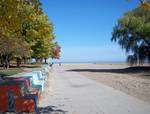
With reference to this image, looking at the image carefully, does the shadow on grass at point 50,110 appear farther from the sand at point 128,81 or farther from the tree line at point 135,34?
the tree line at point 135,34

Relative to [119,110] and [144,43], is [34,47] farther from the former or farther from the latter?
[119,110]

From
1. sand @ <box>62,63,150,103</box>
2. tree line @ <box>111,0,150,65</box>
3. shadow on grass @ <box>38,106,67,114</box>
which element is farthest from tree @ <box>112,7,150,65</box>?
shadow on grass @ <box>38,106,67,114</box>

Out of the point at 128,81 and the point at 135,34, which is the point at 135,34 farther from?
the point at 128,81

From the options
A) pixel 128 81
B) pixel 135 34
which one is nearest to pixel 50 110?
pixel 128 81

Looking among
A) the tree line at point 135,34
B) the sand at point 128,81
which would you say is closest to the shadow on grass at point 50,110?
the sand at point 128,81

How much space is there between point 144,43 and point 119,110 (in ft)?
141

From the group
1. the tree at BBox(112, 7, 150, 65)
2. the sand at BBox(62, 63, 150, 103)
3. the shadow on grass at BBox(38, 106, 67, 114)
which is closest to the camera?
the shadow on grass at BBox(38, 106, 67, 114)

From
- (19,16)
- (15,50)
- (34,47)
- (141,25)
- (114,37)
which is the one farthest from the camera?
(34,47)

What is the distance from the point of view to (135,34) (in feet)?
175

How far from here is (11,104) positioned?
40.7 feet

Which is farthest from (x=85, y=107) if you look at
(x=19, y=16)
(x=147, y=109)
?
(x=19, y=16)

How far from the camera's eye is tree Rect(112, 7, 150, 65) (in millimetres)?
52438

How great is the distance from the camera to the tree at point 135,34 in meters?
52.4

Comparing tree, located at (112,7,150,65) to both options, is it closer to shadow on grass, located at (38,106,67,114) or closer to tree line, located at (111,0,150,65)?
tree line, located at (111,0,150,65)
